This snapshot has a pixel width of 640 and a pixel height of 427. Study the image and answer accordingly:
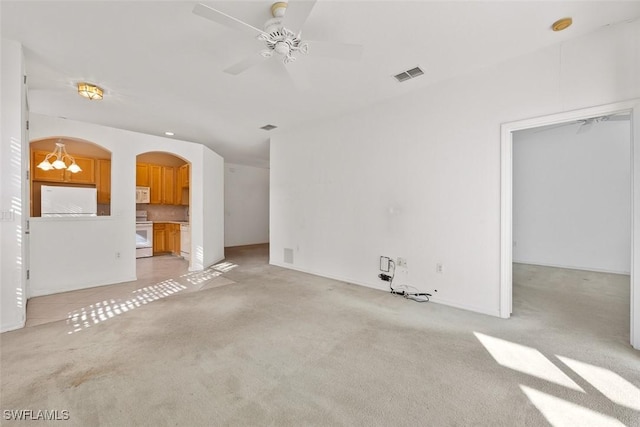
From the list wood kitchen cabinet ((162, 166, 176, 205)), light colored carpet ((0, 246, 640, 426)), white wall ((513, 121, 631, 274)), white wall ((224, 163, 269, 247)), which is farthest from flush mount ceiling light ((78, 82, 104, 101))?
white wall ((513, 121, 631, 274))

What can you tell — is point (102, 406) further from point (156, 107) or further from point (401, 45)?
point (156, 107)

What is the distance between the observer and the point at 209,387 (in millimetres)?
1785

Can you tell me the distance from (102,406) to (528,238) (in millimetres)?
7544

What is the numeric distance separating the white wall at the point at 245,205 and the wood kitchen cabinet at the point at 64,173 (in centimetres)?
351

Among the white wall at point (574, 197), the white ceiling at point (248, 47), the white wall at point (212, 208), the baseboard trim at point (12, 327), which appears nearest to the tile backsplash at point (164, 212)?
the white wall at point (212, 208)

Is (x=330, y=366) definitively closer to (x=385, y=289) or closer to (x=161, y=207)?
(x=385, y=289)

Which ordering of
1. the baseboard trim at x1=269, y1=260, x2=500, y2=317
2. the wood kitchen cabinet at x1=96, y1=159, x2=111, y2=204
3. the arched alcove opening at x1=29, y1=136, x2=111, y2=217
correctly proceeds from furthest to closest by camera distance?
the wood kitchen cabinet at x1=96, y1=159, x2=111, y2=204 < the arched alcove opening at x1=29, y1=136, x2=111, y2=217 < the baseboard trim at x1=269, y1=260, x2=500, y2=317

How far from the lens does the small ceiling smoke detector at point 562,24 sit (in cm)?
236

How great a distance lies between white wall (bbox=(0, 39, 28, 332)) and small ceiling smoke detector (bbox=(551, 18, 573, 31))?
5.35 meters

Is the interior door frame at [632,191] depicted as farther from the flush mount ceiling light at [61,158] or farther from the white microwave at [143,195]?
the white microwave at [143,195]

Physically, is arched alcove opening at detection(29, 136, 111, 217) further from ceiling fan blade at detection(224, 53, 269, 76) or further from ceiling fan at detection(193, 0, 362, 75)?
ceiling fan at detection(193, 0, 362, 75)

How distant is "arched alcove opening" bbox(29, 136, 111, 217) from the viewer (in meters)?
5.31

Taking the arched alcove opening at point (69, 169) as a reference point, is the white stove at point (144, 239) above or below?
below

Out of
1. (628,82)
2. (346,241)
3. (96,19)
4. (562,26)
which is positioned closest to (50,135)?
(96,19)
